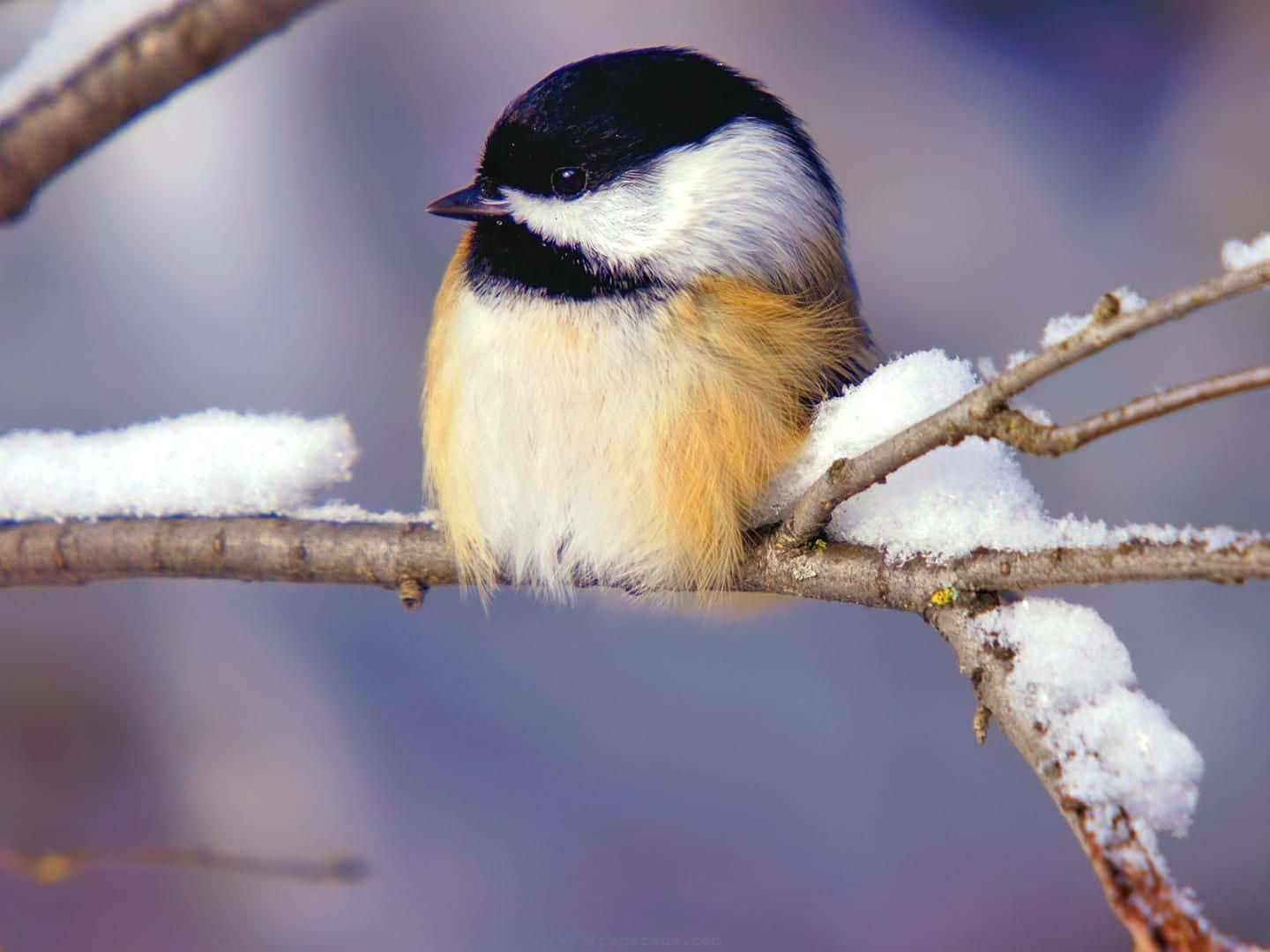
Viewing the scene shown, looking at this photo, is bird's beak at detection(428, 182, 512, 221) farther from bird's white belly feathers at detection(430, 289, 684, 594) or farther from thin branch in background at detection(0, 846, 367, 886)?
thin branch in background at detection(0, 846, 367, 886)

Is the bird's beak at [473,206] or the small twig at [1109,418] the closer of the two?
the small twig at [1109,418]

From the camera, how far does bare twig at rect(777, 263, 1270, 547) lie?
42cm

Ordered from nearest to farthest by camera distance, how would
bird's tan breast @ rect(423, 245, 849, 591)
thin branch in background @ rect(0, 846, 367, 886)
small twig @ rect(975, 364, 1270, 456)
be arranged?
small twig @ rect(975, 364, 1270, 456), thin branch in background @ rect(0, 846, 367, 886), bird's tan breast @ rect(423, 245, 849, 591)

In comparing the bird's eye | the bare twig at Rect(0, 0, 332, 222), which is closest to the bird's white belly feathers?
the bird's eye

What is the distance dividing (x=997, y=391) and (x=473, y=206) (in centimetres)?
52

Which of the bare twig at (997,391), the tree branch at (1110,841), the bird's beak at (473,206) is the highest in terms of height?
the bird's beak at (473,206)

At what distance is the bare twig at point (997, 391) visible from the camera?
423mm

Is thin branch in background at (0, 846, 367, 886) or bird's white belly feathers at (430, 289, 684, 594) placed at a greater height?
bird's white belly feathers at (430, 289, 684, 594)

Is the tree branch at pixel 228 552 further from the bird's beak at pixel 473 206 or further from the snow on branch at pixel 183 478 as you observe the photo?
the bird's beak at pixel 473 206

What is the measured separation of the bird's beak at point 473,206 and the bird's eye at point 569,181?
4 centimetres

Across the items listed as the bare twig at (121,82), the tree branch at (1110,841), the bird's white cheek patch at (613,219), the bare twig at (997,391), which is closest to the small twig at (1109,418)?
the bare twig at (997,391)

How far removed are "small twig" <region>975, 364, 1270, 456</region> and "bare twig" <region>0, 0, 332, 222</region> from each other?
1.76ft

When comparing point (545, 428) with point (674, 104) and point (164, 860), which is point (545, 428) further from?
point (164, 860)

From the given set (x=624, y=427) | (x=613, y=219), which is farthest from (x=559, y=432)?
(x=613, y=219)
